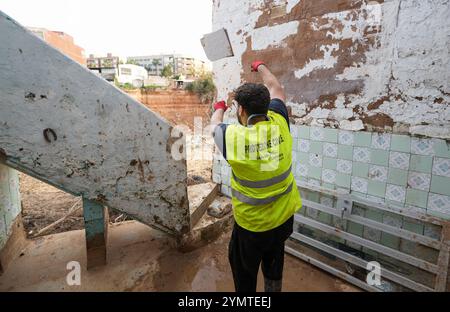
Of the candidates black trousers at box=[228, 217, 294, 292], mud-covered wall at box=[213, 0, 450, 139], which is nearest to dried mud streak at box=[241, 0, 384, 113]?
mud-covered wall at box=[213, 0, 450, 139]

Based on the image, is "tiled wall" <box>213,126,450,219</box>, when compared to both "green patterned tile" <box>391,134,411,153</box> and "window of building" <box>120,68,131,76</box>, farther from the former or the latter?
"window of building" <box>120,68,131,76</box>

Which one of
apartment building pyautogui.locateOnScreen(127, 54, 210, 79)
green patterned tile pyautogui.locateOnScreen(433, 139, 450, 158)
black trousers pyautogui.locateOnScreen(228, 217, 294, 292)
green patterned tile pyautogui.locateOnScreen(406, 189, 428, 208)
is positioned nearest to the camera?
black trousers pyautogui.locateOnScreen(228, 217, 294, 292)

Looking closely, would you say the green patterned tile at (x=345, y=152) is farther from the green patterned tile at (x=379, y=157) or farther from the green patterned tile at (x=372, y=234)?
the green patterned tile at (x=372, y=234)

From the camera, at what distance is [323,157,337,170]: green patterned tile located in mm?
2554

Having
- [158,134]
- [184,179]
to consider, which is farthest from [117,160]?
[184,179]

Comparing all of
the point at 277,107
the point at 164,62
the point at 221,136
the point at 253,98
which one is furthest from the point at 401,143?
the point at 164,62

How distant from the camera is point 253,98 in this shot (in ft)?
5.14

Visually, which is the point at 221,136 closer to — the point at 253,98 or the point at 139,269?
the point at 253,98

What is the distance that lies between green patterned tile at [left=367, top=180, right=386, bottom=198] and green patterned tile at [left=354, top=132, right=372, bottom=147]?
0.35 metres

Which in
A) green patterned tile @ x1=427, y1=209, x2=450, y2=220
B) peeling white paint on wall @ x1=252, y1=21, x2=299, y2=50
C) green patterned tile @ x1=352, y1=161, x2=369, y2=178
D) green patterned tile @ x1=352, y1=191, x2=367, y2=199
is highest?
peeling white paint on wall @ x1=252, y1=21, x2=299, y2=50

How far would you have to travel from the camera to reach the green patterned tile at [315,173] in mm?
2686

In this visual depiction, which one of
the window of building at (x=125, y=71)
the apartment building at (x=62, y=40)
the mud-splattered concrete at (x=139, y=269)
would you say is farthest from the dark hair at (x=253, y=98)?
the window of building at (x=125, y=71)

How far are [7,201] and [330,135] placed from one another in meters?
3.29
